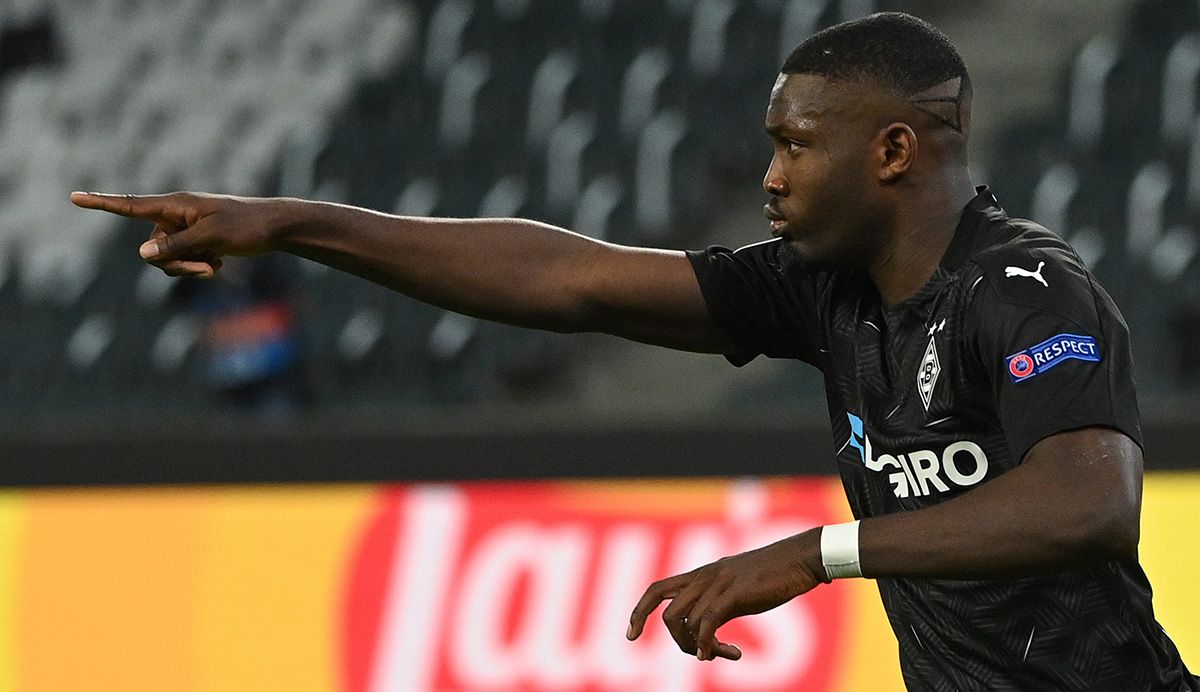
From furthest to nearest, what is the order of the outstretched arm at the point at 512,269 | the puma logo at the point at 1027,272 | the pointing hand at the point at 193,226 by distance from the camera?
the outstretched arm at the point at 512,269, the pointing hand at the point at 193,226, the puma logo at the point at 1027,272

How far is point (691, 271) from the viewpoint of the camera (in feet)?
10.8

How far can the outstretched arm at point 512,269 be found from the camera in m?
3.21

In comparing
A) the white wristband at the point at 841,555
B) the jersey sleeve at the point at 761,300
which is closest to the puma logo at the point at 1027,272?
the white wristband at the point at 841,555

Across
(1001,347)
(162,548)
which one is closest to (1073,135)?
(162,548)

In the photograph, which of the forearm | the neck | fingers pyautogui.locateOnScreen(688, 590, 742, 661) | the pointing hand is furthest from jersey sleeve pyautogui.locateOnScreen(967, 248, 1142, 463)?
the pointing hand

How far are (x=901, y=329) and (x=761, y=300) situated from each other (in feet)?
1.35

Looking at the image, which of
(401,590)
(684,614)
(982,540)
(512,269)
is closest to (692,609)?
(684,614)

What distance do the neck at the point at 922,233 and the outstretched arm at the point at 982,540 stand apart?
499 millimetres

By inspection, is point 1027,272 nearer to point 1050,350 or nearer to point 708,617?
point 1050,350

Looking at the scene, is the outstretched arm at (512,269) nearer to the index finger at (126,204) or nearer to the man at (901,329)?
the man at (901,329)

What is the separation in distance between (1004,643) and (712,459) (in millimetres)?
2904

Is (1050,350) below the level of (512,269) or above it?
below

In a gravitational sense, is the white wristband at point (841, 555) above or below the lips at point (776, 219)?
below

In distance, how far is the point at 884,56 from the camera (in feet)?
9.14
